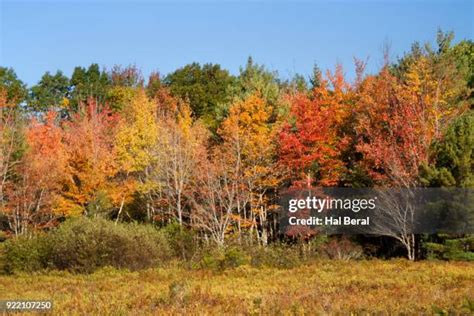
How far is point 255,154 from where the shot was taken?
26.5 m

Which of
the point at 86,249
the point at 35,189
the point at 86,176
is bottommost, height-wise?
the point at 86,249

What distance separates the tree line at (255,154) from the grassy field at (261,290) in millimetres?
5848

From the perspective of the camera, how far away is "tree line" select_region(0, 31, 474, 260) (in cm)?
2467

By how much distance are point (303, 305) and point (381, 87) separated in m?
20.6

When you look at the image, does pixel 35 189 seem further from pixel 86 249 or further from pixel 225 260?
pixel 225 260

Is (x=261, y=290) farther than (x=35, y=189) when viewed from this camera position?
No

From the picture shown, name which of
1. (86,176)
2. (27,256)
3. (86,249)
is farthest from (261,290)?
(86,176)

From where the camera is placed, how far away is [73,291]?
45.4ft

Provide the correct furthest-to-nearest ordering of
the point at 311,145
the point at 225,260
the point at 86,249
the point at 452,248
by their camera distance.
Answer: the point at 311,145 < the point at 452,248 < the point at 225,260 < the point at 86,249

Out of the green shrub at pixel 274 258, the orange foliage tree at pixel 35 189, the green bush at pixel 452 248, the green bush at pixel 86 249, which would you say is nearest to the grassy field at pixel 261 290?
the green shrub at pixel 274 258

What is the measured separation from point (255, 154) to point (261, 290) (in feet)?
44.3

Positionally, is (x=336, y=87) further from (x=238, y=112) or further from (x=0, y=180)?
(x=0, y=180)

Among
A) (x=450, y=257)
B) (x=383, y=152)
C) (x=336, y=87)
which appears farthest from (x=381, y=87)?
(x=450, y=257)

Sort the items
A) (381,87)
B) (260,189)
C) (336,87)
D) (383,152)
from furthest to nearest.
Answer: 1. (336,87)
2. (381,87)
3. (260,189)
4. (383,152)
